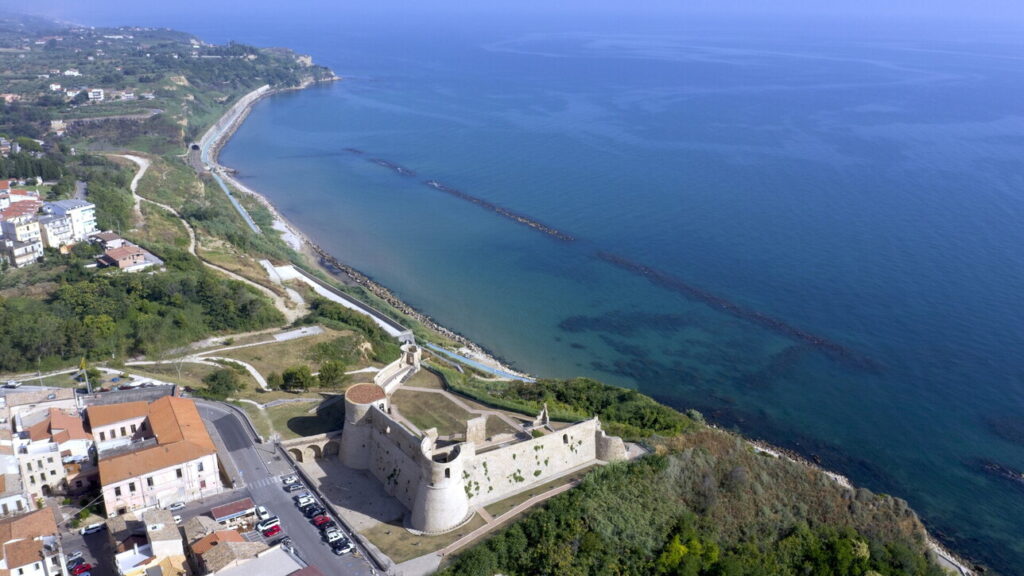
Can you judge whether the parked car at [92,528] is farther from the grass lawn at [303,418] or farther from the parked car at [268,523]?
the grass lawn at [303,418]

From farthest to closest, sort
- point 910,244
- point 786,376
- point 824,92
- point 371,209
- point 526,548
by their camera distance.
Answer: point 824,92
point 371,209
point 910,244
point 786,376
point 526,548

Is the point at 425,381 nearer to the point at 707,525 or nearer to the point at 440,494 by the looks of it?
the point at 440,494

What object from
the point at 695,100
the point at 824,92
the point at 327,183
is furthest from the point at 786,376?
the point at 824,92

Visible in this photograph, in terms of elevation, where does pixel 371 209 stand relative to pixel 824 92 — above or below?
below

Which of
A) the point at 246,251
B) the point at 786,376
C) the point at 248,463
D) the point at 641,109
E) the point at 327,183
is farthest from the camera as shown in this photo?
the point at 641,109

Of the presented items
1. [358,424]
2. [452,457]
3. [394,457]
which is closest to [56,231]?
[358,424]

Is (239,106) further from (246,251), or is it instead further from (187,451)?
(187,451)
